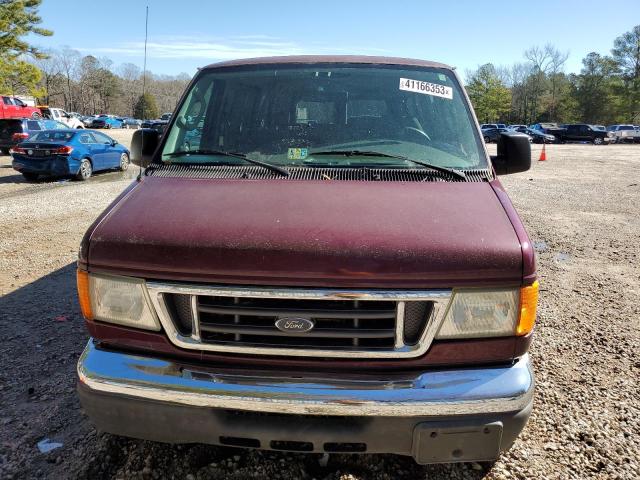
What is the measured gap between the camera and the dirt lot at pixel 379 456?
2.67 m

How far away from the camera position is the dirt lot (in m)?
2.67

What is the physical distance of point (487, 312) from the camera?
212 centimetres

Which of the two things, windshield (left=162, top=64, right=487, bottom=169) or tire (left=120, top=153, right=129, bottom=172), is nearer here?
windshield (left=162, top=64, right=487, bottom=169)

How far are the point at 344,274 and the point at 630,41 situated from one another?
88.2 meters

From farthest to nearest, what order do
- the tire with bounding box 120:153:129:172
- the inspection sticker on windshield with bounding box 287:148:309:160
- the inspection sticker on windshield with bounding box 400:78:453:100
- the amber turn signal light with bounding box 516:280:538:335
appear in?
the tire with bounding box 120:153:129:172 < the inspection sticker on windshield with bounding box 400:78:453:100 < the inspection sticker on windshield with bounding box 287:148:309:160 < the amber turn signal light with bounding box 516:280:538:335

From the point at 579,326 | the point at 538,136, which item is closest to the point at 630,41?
the point at 538,136

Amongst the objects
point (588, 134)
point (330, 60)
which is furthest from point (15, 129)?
point (588, 134)

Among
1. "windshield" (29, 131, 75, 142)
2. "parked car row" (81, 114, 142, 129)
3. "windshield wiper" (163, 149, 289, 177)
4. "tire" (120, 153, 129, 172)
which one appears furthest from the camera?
"parked car row" (81, 114, 142, 129)

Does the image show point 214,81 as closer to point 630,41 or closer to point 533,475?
point 533,475

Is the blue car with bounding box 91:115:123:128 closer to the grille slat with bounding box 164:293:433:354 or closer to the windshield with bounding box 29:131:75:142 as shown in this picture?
the windshield with bounding box 29:131:75:142

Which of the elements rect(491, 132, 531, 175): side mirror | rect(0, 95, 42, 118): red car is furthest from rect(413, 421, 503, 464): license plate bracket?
rect(0, 95, 42, 118): red car

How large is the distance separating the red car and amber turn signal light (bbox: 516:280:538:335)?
35.8 m

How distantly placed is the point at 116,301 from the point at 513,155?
262cm

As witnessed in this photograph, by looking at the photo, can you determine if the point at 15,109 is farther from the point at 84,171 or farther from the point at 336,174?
the point at 336,174
